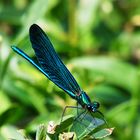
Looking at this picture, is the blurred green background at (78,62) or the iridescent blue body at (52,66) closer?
the iridescent blue body at (52,66)

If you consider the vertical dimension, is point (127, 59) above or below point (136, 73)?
above

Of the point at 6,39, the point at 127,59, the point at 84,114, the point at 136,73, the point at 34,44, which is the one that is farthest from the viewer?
the point at 127,59

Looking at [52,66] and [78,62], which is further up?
[78,62]

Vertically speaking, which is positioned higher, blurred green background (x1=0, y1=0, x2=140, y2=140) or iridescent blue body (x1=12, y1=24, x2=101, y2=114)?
blurred green background (x1=0, y1=0, x2=140, y2=140)

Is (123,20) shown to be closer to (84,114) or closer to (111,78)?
(111,78)

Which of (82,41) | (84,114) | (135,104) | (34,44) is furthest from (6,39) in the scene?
(84,114)

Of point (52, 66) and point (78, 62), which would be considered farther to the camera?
point (78, 62)

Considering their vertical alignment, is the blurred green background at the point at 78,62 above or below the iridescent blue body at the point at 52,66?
above

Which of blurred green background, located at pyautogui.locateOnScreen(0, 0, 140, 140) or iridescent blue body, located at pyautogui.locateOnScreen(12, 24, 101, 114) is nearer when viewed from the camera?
iridescent blue body, located at pyautogui.locateOnScreen(12, 24, 101, 114)
